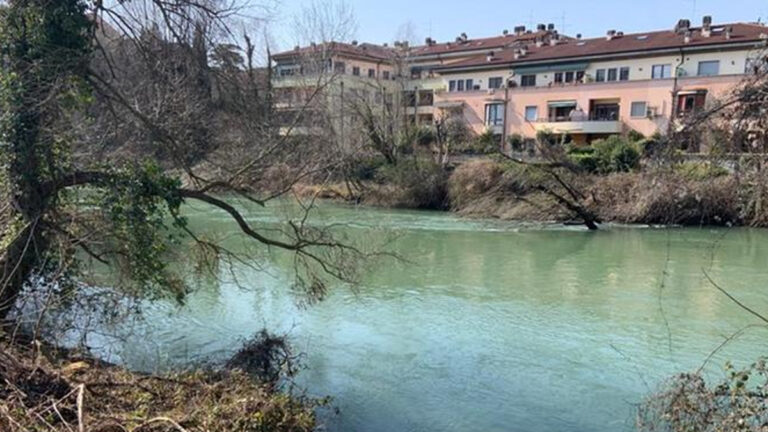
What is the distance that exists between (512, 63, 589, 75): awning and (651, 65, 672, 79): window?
4.18m

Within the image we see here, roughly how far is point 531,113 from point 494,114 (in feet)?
9.26

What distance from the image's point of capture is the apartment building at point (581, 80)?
35.3 m

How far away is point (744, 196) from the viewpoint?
19.6 ft

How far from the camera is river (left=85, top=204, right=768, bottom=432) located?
7170 millimetres

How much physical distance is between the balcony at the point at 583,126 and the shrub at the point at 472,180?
13862 mm

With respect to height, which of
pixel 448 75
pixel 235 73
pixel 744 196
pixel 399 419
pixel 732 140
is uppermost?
pixel 448 75

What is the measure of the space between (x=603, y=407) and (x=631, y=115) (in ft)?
112

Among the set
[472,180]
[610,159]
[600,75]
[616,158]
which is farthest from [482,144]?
[600,75]

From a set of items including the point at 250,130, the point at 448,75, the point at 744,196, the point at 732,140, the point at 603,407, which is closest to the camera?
the point at 732,140

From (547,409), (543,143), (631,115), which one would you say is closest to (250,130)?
(547,409)

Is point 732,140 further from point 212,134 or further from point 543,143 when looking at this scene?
point 543,143

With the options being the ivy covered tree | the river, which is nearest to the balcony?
the river

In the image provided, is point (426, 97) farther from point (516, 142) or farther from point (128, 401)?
point (128, 401)

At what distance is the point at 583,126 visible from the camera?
128 feet
